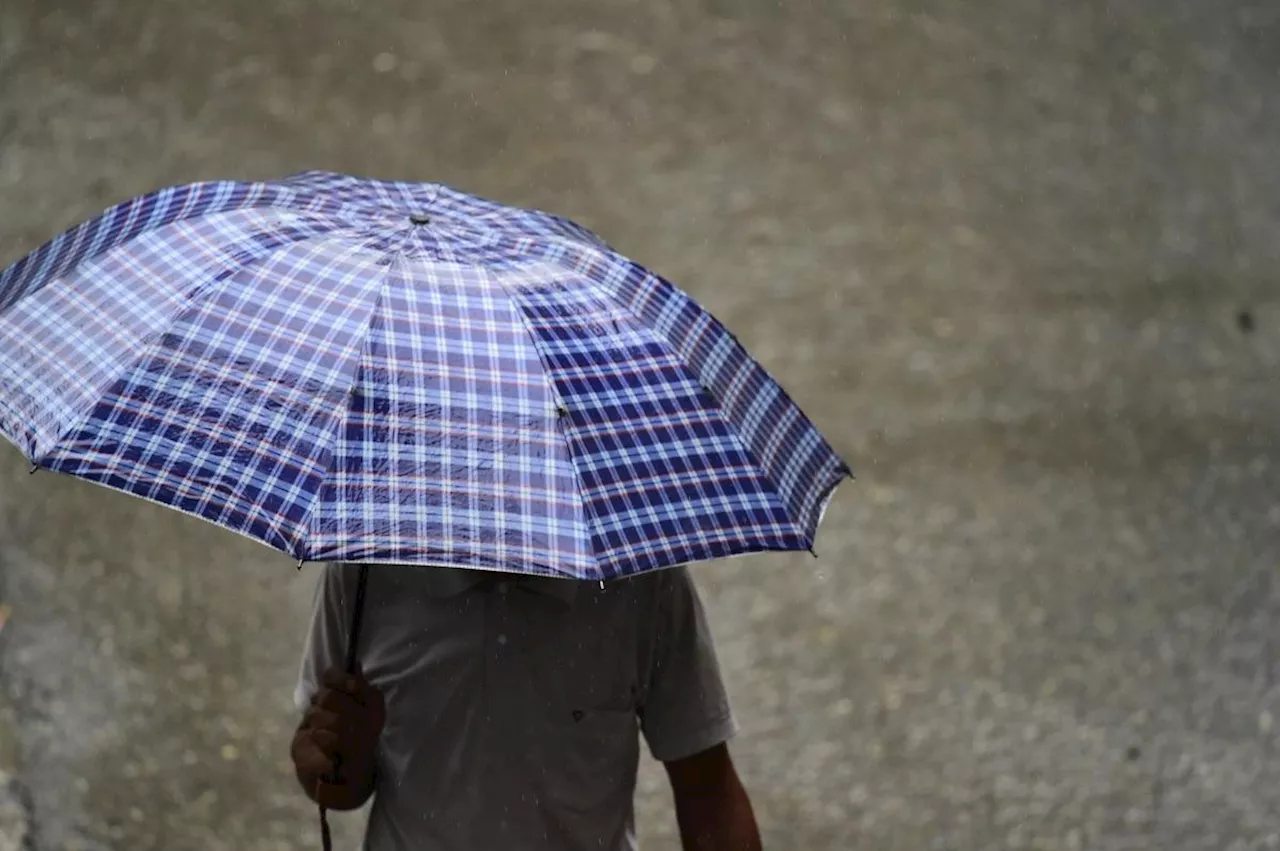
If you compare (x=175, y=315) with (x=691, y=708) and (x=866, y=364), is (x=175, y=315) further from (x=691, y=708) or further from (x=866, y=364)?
(x=866, y=364)

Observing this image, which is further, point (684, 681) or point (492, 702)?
point (684, 681)

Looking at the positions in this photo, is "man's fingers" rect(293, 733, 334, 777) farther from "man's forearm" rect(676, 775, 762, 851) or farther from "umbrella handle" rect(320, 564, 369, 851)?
"man's forearm" rect(676, 775, 762, 851)

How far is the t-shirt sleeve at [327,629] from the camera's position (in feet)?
6.18

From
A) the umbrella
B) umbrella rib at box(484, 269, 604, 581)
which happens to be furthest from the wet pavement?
umbrella rib at box(484, 269, 604, 581)

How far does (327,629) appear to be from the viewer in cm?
193

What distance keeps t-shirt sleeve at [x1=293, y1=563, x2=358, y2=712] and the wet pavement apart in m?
1.86

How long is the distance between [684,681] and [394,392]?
2.13 feet

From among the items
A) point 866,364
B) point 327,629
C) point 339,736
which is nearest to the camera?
point 339,736

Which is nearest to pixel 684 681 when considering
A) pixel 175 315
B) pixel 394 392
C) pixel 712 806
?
pixel 712 806

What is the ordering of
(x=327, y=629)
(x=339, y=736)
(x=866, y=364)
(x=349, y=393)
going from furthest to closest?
(x=866, y=364), (x=327, y=629), (x=339, y=736), (x=349, y=393)

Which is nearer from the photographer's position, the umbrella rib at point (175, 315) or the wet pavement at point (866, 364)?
the umbrella rib at point (175, 315)

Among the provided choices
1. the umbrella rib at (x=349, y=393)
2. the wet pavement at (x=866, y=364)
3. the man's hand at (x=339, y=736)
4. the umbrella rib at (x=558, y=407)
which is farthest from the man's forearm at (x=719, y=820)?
the wet pavement at (x=866, y=364)

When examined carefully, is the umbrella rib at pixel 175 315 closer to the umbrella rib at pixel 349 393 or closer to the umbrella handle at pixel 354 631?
the umbrella rib at pixel 349 393

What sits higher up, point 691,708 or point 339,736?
point 691,708
